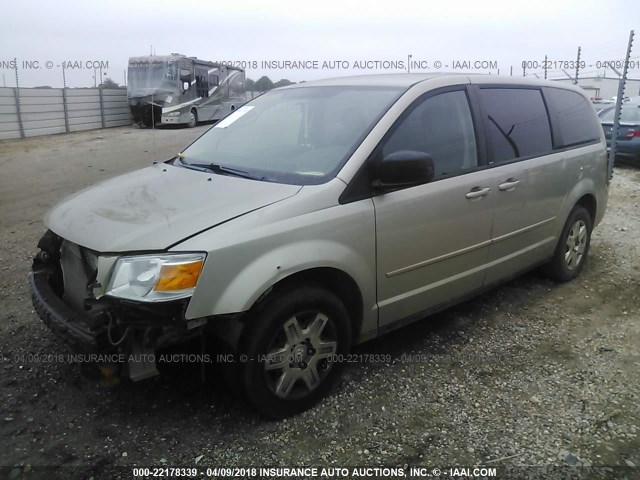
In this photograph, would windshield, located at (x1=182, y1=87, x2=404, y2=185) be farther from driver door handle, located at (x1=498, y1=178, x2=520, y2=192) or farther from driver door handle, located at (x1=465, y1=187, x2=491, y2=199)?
driver door handle, located at (x1=498, y1=178, x2=520, y2=192)

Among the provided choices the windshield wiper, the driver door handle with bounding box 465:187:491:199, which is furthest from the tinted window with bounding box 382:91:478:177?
the windshield wiper

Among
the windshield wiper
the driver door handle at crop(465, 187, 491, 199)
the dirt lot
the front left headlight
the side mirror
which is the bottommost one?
the dirt lot

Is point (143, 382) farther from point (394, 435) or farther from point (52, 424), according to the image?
point (394, 435)

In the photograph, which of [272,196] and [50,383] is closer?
[272,196]

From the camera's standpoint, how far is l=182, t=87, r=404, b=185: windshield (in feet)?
9.85

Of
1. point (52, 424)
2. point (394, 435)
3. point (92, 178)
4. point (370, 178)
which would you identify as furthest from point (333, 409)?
point (92, 178)

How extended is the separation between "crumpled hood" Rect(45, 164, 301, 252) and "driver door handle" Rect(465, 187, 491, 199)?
4.07ft

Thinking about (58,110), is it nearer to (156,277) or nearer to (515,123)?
(515,123)

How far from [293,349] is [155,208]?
100 centimetres

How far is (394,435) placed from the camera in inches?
106

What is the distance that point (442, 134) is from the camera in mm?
3379

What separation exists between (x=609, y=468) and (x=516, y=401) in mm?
592

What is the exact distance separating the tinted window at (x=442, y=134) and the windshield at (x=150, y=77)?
1830 cm

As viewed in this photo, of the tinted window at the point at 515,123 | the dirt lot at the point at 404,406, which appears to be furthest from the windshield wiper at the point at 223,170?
the tinted window at the point at 515,123
